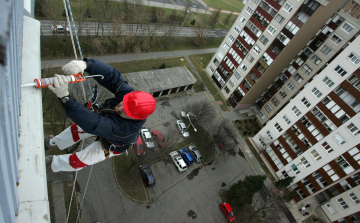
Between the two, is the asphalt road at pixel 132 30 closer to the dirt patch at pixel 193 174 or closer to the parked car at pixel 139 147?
the parked car at pixel 139 147

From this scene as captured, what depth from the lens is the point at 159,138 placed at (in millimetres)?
23141

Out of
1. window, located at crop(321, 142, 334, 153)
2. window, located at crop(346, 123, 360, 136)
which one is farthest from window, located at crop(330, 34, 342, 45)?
window, located at crop(321, 142, 334, 153)

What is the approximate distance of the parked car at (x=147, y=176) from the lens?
19.0m

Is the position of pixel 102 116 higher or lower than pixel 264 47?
lower

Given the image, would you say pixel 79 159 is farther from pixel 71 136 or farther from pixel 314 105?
pixel 314 105

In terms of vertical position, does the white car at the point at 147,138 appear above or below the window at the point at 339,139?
above

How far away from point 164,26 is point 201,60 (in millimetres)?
11526

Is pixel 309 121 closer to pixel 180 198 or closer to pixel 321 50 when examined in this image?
pixel 321 50

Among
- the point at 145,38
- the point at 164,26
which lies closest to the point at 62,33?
the point at 145,38

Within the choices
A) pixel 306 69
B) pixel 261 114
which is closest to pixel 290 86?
pixel 306 69

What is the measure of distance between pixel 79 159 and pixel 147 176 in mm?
13616

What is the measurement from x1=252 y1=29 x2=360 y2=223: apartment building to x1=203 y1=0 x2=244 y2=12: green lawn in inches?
2363

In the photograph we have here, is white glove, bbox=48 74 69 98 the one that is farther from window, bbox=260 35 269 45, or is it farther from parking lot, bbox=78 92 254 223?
window, bbox=260 35 269 45

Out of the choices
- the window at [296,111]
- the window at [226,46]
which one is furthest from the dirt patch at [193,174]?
the window at [226,46]
